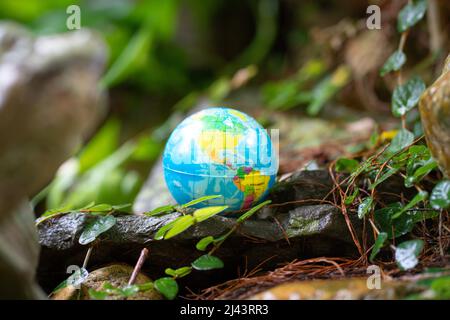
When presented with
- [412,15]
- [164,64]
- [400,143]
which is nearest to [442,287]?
[400,143]

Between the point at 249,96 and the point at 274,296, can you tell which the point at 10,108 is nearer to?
the point at 274,296

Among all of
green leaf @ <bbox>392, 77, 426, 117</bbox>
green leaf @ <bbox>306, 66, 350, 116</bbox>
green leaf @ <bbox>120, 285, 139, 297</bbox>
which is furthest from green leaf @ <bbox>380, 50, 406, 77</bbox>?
green leaf @ <bbox>120, 285, 139, 297</bbox>

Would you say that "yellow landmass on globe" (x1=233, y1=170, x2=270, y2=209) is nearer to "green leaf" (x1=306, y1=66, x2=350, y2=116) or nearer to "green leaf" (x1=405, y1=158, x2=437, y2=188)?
"green leaf" (x1=405, y1=158, x2=437, y2=188)

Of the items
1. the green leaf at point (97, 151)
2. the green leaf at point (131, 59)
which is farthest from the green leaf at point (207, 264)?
the green leaf at point (131, 59)

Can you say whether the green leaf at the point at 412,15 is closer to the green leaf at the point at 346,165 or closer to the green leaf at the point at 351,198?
the green leaf at the point at 346,165

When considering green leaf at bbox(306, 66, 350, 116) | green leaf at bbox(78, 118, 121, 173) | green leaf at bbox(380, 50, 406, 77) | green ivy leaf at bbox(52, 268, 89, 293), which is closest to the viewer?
green ivy leaf at bbox(52, 268, 89, 293)

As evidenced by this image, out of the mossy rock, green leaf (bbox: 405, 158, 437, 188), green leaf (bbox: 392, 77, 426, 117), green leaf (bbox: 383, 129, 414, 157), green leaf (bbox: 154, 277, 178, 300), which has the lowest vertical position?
the mossy rock
